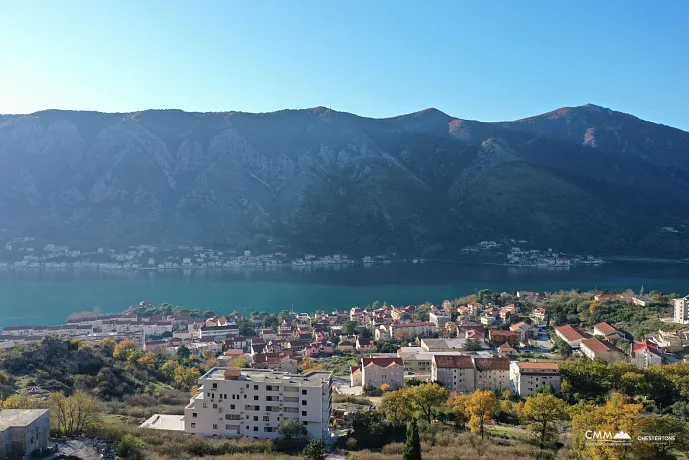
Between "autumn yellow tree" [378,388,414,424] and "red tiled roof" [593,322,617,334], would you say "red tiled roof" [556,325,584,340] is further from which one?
"autumn yellow tree" [378,388,414,424]

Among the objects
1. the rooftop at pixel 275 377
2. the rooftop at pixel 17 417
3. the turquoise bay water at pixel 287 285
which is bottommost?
the turquoise bay water at pixel 287 285

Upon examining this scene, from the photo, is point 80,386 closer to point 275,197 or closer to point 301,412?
point 301,412

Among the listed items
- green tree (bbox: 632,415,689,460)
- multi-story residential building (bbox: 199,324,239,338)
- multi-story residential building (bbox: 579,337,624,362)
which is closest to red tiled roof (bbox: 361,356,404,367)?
multi-story residential building (bbox: 579,337,624,362)

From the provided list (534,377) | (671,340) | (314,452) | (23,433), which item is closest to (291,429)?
(314,452)

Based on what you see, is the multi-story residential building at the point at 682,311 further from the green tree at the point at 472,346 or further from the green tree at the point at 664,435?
the green tree at the point at 664,435

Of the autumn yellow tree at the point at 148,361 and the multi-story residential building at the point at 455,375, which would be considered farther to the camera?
the autumn yellow tree at the point at 148,361

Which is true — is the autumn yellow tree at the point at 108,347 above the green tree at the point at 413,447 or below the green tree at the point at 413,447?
below

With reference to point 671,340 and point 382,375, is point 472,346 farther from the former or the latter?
→ point 671,340

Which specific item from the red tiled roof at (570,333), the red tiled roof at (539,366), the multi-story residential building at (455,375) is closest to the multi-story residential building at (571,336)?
the red tiled roof at (570,333)
